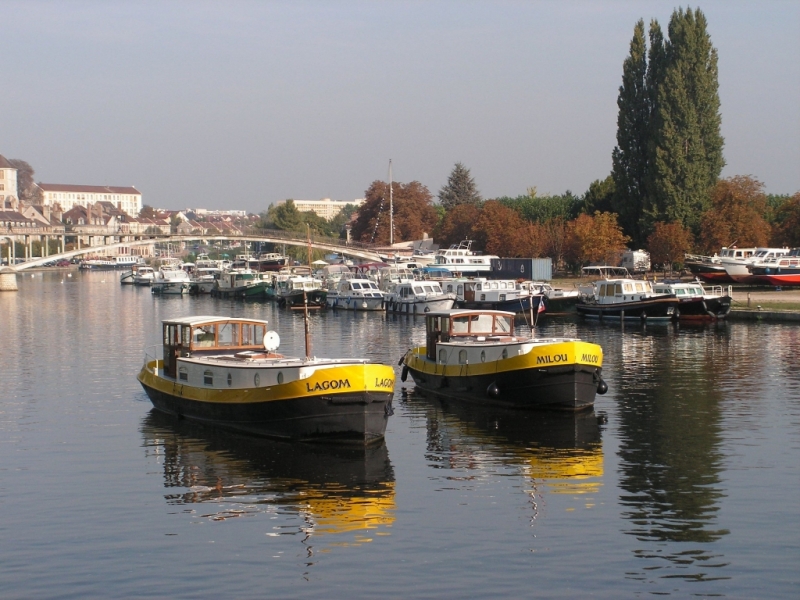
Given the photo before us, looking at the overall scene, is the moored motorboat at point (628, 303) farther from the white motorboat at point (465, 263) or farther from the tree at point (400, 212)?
the tree at point (400, 212)

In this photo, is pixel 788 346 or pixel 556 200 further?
pixel 556 200

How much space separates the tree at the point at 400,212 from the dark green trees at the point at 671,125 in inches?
2389

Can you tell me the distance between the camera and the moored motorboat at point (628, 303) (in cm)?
7406

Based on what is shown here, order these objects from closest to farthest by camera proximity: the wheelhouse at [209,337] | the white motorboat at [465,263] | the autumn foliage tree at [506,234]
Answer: the wheelhouse at [209,337], the white motorboat at [465,263], the autumn foliage tree at [506,234]

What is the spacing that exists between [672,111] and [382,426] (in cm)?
7859

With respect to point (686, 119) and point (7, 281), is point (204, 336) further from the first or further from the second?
point (7, 281)

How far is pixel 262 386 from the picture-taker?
29.6 meters

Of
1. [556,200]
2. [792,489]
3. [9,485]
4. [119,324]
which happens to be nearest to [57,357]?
[119,324]

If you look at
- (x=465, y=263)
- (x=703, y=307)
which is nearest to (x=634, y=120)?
(x=465, y=263)

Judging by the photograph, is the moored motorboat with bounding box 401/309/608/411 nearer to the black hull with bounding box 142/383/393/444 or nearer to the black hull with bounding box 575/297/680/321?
the black hull with bounding box 142/383/393/444

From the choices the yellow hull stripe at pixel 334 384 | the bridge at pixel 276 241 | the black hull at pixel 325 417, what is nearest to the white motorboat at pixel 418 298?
the black hull at pixel 325 417

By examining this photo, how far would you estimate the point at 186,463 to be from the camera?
28.3m

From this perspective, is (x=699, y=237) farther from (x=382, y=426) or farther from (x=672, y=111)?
(x=382, y=426)

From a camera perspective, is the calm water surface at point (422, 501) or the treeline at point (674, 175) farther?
the treeline at point (674, 175)
